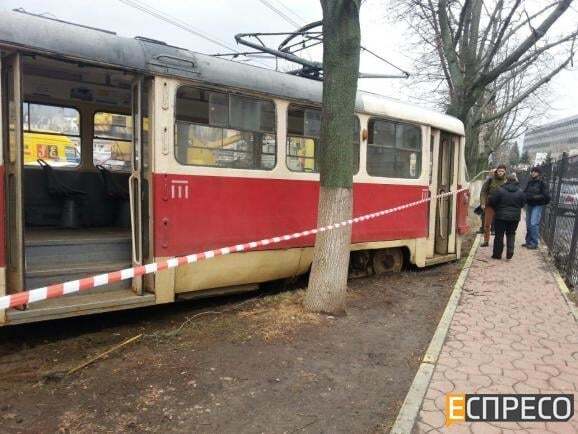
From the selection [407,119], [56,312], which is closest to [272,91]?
[407,119]

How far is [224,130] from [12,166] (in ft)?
6.66

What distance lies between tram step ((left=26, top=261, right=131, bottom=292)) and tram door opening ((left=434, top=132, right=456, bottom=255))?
18.3ft

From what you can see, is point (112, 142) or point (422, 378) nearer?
point (422, 378)

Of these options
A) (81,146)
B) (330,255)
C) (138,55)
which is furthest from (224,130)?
(81,146)

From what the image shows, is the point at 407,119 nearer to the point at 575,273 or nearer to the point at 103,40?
the point at 575,273

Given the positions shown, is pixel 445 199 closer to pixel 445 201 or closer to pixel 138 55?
pixel 445 201

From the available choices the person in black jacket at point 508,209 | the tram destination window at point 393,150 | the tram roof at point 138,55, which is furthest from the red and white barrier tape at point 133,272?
the person in black jacket at point 508,209

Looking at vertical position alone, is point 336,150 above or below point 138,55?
below

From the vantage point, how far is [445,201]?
9055mm

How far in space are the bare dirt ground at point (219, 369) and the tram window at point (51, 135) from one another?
7.17 ft

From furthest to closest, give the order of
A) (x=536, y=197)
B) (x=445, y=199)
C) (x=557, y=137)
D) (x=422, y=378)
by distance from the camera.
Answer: (x=557, y=137) → (x=536, y=197) → (x=445, y=199) → (x=422, y=378)

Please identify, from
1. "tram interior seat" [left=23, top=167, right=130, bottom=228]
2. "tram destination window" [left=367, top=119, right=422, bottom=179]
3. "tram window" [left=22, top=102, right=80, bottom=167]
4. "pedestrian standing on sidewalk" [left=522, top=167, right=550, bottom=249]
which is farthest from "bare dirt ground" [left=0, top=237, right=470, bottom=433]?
"pedestrian standing on sidewalk" [left=522, top=167, right=550, bottom=249]

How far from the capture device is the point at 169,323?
5449 mm

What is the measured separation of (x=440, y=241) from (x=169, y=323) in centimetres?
544
